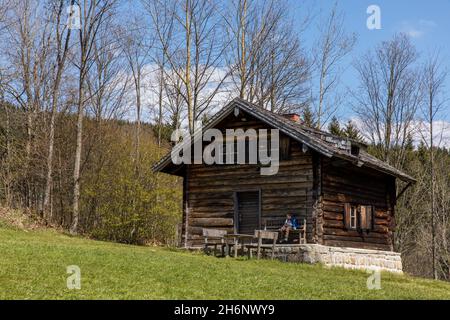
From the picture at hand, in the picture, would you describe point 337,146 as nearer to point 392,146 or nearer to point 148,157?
point 148,157

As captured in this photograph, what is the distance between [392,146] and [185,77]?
51.0 ft

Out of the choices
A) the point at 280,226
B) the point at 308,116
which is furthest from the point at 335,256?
the point at 308,116

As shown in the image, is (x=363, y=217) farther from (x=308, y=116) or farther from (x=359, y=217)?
(x=308, y=116)

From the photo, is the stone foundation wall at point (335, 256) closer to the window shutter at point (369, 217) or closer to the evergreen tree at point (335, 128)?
the window shutter at point (369, 217)

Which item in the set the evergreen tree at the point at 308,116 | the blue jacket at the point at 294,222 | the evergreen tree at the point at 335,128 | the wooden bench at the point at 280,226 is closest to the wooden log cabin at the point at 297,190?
the wooden bench at the point at 280,226

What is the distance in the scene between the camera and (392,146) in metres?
40.6

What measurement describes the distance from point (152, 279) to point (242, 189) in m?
11.6

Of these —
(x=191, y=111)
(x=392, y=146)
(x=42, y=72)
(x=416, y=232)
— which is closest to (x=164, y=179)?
(x=191, y=111)

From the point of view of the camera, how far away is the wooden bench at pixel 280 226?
22472mm

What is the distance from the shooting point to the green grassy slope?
38.0 ft

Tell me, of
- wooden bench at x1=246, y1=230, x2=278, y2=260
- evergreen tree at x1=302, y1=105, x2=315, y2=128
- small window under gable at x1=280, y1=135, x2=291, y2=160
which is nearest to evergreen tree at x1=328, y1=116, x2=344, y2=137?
evergreen tree at x1=302, y1=105, x2=315, y2=128

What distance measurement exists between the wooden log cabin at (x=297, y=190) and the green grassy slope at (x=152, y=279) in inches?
182

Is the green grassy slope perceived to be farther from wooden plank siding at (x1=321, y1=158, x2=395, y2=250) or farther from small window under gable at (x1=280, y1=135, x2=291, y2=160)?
small window under gable at (x1=280, y1=135, x2=291, y2=160)
